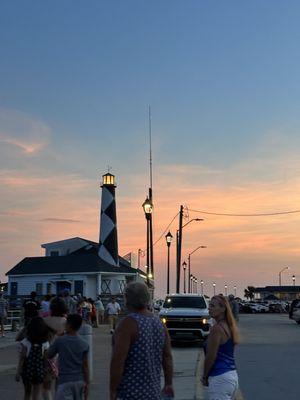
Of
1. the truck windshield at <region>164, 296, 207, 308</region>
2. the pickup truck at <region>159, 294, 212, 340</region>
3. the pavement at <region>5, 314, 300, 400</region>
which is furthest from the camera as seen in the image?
the truck windshield at <region>164, 296, 207, 308</region>

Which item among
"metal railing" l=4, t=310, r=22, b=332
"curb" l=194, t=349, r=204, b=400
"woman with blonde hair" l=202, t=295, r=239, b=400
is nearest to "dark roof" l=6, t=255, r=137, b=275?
"metal railing" l=4, t=310, r=22, b=332

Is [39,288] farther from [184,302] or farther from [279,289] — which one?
[279,289]

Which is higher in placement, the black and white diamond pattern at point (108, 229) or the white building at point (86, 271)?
the black and white diamond pattern at point (108, 229)

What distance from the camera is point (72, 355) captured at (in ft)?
23.0

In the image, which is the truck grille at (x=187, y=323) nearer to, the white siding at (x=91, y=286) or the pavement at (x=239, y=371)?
the pavement at (x=239, y=371)

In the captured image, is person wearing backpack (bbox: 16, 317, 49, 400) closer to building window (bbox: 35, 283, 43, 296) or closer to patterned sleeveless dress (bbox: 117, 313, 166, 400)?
patterned sleeveless dress (bbox: 117, 313, 166, 400)

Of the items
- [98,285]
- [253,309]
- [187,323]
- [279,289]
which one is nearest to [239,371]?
[187,323]

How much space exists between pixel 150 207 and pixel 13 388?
16.2 metres

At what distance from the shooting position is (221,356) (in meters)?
6.14

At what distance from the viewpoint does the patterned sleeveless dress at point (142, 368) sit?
4.77m

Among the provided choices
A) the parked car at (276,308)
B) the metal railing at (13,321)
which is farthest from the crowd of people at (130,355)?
the parked car at (276,308)

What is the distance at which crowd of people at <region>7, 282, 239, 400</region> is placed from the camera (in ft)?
15.7

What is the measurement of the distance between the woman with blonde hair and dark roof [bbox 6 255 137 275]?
39.5 metres

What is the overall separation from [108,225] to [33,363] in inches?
1623
